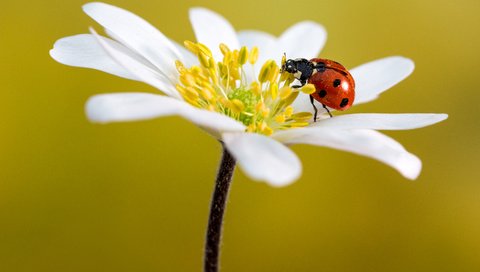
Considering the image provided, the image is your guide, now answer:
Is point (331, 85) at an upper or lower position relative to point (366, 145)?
upper

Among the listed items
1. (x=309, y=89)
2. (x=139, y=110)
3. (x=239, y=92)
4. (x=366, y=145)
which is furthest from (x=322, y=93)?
(x=139, y=110)

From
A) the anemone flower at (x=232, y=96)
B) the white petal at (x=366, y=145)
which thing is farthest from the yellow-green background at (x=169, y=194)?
the white petal at (x=366, y=145)

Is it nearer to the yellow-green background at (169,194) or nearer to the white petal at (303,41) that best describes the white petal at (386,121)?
the white petal at (303,41)

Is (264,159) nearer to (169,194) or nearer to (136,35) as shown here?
(136,35)

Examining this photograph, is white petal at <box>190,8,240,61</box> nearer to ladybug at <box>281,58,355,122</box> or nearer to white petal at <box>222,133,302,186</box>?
ladybug at <box>281,58,355,122</box>

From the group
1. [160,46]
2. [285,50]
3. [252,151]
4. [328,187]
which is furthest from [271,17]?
[252,151]

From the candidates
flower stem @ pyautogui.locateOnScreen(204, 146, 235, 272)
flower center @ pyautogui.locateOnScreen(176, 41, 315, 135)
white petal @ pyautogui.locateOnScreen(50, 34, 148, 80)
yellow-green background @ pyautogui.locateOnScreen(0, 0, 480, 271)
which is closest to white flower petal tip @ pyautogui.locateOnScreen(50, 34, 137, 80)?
white petal @ pyautogui.locateOnScreen(50, 34, 148, 80)
